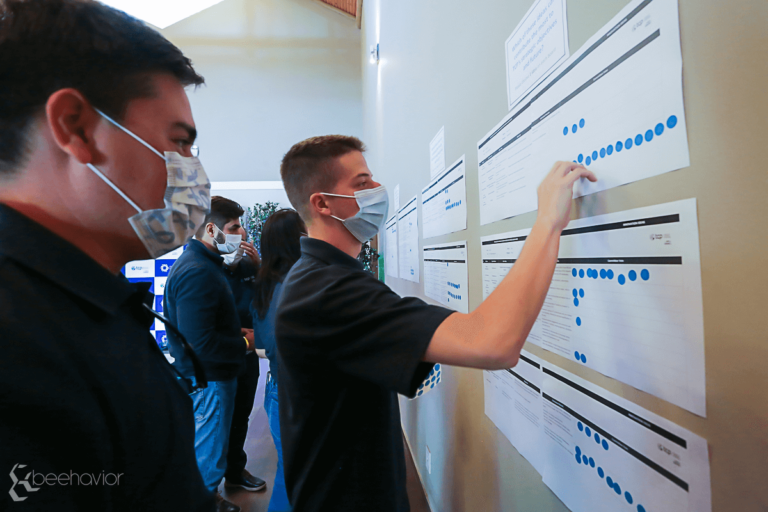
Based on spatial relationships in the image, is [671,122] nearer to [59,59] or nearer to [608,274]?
[608,274]

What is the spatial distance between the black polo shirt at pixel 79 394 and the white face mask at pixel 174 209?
0.10 meters

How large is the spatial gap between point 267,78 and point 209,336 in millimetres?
5620

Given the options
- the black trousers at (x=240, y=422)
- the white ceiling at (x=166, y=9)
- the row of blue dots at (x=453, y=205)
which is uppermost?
the white ceiling at (x=166, y=9)

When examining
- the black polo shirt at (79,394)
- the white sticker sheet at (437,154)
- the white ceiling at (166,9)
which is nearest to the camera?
the black polo shirt at (79,394)

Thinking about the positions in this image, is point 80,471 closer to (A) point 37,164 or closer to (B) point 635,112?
(A) point 37,164

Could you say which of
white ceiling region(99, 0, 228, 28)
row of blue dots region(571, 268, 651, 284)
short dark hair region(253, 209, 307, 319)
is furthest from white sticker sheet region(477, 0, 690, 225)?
white ceiling region(99, 0, 228, 28)

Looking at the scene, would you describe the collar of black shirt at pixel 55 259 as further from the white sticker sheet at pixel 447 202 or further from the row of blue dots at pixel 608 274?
the white sticker sheet at pixel 447 202

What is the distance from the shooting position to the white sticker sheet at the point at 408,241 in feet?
6.50

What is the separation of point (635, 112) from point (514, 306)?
1.13 ft

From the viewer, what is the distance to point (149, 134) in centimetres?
56

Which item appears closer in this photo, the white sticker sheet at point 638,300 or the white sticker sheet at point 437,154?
the white sticker sheet at point 638,300

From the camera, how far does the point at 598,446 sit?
0.61 meters

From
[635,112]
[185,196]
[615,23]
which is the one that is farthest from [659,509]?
[185,196]

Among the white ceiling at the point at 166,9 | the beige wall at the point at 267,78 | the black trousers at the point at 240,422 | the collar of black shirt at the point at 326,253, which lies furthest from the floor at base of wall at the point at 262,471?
the white ceiling at the point at 166,9
